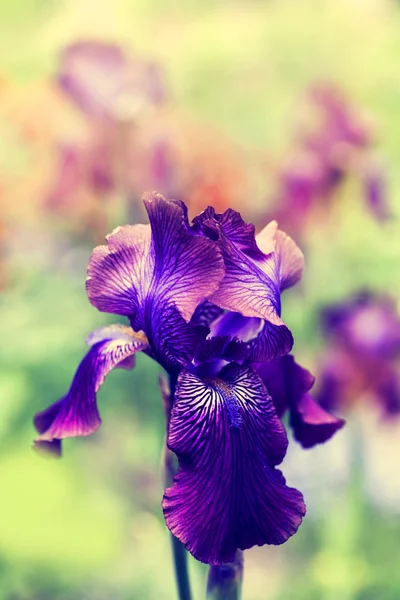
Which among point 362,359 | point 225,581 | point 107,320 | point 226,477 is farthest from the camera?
point 107,320

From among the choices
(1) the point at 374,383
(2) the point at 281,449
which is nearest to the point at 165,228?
(2) the point at 281,449

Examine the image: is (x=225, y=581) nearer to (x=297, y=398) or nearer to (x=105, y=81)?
(x=297, y=398)

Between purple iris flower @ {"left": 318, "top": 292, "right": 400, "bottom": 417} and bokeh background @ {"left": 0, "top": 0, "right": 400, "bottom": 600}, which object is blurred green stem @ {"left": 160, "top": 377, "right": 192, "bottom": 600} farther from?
purple iris flower @ {"left": 318, "top": 292, "right": 400, "bottom": 417}

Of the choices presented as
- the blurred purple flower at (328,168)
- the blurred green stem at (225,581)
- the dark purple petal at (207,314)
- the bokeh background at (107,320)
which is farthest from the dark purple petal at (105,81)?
the blurred green stem at (225,581)

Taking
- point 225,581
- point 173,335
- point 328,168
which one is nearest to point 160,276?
point 173,335

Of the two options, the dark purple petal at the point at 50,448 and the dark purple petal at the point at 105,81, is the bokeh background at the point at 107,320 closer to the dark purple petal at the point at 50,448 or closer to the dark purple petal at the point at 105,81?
the dark purple petal at the point at 105,81

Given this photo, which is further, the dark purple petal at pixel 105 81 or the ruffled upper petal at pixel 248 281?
the dark purple petal at pixel 105 81

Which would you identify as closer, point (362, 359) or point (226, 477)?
point (226, 477)
